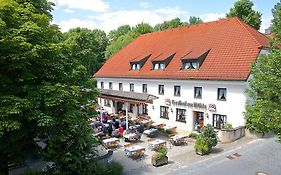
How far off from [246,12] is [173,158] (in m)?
26.8

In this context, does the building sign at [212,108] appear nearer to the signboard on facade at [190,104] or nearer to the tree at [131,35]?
the signboard on facade at [190,104]

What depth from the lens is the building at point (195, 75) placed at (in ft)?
73.6

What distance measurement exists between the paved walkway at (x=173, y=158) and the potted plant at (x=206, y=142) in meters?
0.35

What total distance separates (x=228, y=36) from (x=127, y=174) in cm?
1698

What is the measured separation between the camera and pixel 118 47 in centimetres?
5562

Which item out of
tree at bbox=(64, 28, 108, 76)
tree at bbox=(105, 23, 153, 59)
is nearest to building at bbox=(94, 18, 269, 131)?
tree at bbox=(64, 28, 108, 76)

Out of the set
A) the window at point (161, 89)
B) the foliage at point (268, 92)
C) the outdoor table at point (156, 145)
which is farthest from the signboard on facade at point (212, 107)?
the foliage at point (268, 92)

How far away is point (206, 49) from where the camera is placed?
86.5ft

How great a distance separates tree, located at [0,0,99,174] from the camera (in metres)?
10.0

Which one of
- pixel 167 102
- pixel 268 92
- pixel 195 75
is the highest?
pixel 195 75

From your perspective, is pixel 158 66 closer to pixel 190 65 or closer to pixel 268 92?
pixel 190 65

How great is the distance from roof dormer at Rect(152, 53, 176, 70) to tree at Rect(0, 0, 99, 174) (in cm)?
1595

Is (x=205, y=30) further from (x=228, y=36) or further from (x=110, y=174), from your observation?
(x=110, y=174)

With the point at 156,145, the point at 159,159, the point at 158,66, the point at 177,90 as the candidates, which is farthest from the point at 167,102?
the point at 159,159
